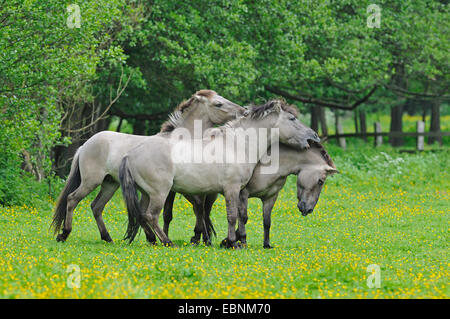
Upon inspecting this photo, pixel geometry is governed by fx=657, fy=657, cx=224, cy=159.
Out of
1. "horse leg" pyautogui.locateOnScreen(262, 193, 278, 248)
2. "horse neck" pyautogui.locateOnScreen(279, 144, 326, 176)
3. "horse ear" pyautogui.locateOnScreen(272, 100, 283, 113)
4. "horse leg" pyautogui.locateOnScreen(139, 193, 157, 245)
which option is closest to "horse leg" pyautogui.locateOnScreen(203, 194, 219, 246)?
"horse leg" pyautogui.locateOnScreen(262, 193, 278, 248)

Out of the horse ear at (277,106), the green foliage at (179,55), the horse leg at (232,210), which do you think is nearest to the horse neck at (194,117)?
the horse ear at (277,106)

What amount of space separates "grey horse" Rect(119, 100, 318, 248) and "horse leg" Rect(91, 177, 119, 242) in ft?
Result: 2.39

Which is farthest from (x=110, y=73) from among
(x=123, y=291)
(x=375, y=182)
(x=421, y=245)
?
(x=123, y=291)

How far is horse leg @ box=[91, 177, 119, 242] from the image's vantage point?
1171cm

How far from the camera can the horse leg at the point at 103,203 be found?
38.4 ft

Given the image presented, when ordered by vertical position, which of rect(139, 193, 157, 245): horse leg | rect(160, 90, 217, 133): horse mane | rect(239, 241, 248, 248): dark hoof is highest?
rect(160, 90, 217, 133): horse mane

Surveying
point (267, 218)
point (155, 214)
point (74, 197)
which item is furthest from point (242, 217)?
point (74, 197)

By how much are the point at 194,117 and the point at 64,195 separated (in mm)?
2680

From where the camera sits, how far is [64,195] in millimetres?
11547

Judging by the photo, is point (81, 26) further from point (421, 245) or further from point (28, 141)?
point (421, 245)

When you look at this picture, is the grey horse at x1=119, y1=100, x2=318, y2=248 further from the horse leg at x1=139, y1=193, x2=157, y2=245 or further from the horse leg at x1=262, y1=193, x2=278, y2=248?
the horse leg at x1=262, y1=193, x2=278, y2=248

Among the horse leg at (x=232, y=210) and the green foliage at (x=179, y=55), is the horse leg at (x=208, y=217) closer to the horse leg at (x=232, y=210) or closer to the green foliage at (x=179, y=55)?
the horse leg at (x=232, y=210)

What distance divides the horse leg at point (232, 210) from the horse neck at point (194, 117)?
1.39 metres

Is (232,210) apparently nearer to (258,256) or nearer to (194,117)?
(258,256)
